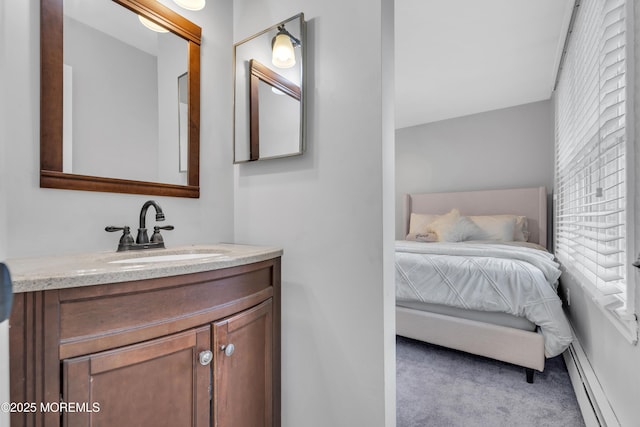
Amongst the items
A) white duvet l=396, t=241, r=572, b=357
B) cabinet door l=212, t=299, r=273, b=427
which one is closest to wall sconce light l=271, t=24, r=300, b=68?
cabinet door l=212, t=299, r=273, b=427

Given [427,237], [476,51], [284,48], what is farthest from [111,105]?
[427,237]

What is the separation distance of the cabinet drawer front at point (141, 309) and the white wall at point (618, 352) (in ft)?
4.86

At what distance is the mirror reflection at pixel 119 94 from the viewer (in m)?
1.10

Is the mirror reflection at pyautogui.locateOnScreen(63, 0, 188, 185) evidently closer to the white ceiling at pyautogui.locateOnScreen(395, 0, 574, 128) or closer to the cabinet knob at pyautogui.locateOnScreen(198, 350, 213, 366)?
the cabinet knob at pyautogui.locateOnScreen(198, 350, 213, 366)

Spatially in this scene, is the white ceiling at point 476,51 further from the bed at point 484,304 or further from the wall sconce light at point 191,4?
the bed at point 484,304

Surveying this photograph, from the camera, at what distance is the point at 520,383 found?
6.23 feet

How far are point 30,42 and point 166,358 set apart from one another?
1157 millimetres

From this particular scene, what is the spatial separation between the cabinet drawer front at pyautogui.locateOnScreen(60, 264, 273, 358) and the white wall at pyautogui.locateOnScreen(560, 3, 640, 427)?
1.48m

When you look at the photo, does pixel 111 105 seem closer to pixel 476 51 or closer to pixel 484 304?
pixel 484 304

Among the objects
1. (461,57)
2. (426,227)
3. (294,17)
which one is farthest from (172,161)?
(426,227)

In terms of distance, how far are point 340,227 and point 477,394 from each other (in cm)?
151

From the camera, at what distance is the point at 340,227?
47.8 inches

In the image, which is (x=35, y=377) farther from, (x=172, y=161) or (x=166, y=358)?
(x=172, y=161)

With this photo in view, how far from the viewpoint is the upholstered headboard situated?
3.57 m
